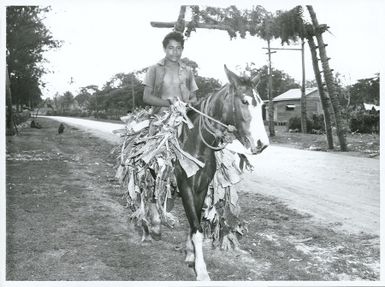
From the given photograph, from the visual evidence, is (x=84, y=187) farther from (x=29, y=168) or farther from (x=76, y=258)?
(x=76, y=258)

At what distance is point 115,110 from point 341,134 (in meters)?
40.9

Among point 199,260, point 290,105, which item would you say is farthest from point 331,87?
point 290,105

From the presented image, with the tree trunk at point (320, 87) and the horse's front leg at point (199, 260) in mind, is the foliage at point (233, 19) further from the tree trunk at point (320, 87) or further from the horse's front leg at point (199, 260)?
the tree trunk at point (320, 87)

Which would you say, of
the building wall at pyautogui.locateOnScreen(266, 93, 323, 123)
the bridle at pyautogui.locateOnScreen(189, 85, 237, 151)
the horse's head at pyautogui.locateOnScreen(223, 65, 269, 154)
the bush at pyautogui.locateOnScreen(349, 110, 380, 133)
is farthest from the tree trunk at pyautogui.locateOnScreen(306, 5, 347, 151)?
the building wall at pyautogui.locateOnScreen(266, 93, 323, 123)

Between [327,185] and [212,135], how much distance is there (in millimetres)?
5333

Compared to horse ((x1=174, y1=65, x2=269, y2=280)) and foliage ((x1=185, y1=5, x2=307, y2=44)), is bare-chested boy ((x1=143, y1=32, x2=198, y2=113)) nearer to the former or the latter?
horse ((x1=174, y1=65, x2=269, y2=280))

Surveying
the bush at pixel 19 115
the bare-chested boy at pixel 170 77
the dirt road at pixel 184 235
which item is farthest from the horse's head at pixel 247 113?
the bush at pixel 19 115

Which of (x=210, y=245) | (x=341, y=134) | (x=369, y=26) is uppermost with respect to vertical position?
Answer: (x=369, y=26)

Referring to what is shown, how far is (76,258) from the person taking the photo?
472 cm

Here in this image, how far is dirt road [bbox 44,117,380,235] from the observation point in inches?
247

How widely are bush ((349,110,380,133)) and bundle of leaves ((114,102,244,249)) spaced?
55.9 feet

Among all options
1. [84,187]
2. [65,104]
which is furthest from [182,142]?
[65,104]

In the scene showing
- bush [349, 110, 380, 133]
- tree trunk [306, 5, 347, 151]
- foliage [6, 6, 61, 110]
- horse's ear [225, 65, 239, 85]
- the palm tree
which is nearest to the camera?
horse's ear [225, 65, 239, 85]

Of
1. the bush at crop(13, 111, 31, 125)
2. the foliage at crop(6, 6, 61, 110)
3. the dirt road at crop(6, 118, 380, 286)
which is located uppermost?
the foliage at crop(6, 6, 61, 110)
